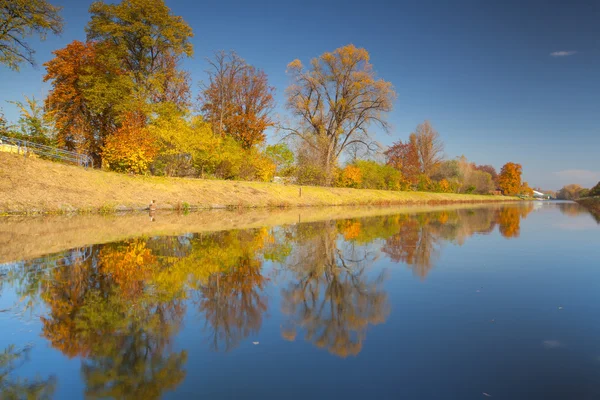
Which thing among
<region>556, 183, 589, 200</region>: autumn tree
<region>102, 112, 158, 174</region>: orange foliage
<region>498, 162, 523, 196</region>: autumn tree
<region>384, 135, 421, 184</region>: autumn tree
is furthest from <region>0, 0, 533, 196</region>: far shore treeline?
<region>556, 183, 589, 200</region>: autumn tree

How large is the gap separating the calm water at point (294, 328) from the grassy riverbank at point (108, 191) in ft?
45.2

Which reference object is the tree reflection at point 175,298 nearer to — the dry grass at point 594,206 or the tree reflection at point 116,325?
the tree reflection at point 116,325

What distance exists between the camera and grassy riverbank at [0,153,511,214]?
19594 mm

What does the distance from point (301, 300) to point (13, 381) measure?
3630 mm

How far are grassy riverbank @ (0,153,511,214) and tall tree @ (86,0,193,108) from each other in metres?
7.76

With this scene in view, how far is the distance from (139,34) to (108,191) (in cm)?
1298

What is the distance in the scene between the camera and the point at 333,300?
18.9 ft

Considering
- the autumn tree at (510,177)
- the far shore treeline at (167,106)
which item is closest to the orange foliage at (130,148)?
the far shore treeline at (167,106)

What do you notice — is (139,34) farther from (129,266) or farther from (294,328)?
(294,328)

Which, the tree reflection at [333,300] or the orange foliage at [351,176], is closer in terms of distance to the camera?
the tree reflection at [333,300]

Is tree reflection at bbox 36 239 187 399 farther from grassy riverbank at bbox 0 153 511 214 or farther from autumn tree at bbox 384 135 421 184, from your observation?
autumn tree at bbox 384 135 421 184

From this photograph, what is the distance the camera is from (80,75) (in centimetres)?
2980

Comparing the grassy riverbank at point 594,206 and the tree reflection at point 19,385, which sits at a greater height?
the grassy riverbank at point 594,206

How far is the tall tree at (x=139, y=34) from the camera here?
27.4m
